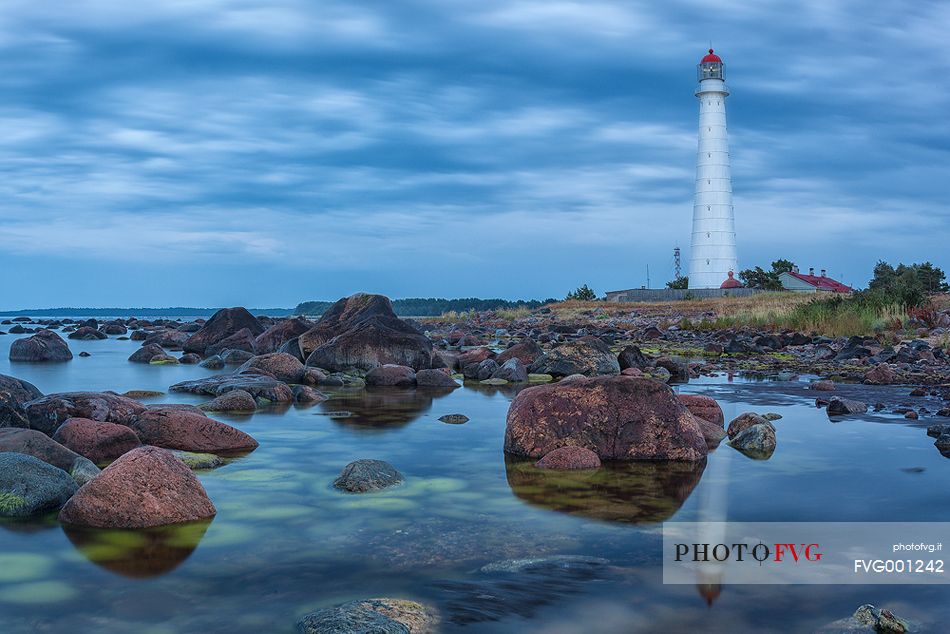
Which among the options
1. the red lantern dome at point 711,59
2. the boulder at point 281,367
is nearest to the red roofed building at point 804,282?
the red lantern dome at point 711,59

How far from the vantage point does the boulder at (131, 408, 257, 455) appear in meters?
7.73

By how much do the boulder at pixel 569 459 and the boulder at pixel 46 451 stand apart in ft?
11.7

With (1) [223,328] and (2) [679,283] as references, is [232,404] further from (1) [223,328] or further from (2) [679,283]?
(2) [679,283]

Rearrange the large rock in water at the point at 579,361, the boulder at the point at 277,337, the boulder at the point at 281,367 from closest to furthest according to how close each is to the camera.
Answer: the boulder at the point at 281,367 → the large rock in water at the point at 579,361 → the boulder at the point at 277,337

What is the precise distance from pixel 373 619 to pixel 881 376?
38.6 feet

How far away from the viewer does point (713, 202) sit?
6000cm

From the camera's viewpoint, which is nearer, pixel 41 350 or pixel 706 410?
pixel 706 410

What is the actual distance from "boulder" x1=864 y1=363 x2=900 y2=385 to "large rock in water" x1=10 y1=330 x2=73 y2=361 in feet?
64.9

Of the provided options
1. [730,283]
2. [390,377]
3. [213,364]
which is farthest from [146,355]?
[730,283]

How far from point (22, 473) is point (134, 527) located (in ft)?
3.66

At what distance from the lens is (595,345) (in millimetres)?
15242

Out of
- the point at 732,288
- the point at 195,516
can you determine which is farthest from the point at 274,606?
the point at 732,288

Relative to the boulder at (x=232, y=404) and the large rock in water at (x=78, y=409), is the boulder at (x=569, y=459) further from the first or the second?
the boulder at (x=232, y=404)

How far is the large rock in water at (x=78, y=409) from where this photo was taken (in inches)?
313
